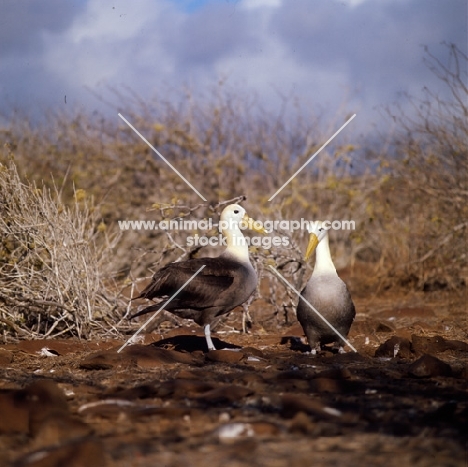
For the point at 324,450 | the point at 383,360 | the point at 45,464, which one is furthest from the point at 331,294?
the point at 45,464

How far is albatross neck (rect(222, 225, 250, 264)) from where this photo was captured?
6.49 meters

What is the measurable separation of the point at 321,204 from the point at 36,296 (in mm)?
8679

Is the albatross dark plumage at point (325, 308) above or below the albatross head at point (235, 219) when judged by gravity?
below

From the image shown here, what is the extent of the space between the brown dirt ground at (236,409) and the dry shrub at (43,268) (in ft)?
3.37

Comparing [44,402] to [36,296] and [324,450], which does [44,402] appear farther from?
[36,296]

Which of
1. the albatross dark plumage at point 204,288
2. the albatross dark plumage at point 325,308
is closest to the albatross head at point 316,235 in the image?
the albatross dark plumage at point 325,308

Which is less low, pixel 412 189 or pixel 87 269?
pixel 412 189

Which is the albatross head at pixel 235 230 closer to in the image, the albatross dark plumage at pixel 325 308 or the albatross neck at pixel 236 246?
the albatross neck at pixel 236 246

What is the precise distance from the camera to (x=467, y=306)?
941 centimetres

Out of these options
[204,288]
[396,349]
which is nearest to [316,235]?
[204,288]

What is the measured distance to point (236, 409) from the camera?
131 inches

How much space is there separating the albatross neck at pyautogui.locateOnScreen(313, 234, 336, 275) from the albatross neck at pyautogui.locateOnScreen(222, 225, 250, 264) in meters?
0.67

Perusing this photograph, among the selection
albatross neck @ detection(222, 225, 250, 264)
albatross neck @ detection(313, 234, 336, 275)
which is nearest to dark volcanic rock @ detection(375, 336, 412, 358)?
albatross neck @ detection(313, 234, 336, 275)

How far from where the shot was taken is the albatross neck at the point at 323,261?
236 inches
